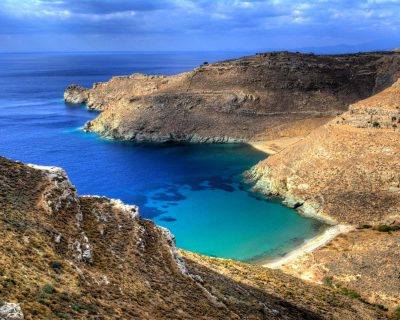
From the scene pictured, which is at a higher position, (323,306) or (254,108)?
(254,108)

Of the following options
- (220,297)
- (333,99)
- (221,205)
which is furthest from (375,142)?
(333,99)

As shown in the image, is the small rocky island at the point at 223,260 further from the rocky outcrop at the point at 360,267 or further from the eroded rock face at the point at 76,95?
the eroded rock face at the point at 76,95

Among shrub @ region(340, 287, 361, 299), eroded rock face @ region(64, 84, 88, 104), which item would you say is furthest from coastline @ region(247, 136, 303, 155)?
eroded rock face @ region(64, 84, 88, 104)

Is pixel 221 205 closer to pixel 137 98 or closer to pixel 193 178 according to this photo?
pixel 193 178

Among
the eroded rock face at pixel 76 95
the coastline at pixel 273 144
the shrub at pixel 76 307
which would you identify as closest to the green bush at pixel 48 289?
the shrub at pixel 76 307

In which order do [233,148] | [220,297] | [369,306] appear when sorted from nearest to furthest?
[220,297] < [369,306] < [233,148]

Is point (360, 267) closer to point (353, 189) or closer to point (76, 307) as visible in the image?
point (353, 189)

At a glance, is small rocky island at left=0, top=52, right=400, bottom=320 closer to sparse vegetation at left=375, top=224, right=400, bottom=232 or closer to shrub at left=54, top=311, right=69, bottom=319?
shrub at left=54, top=311, right=69, bottom=319
